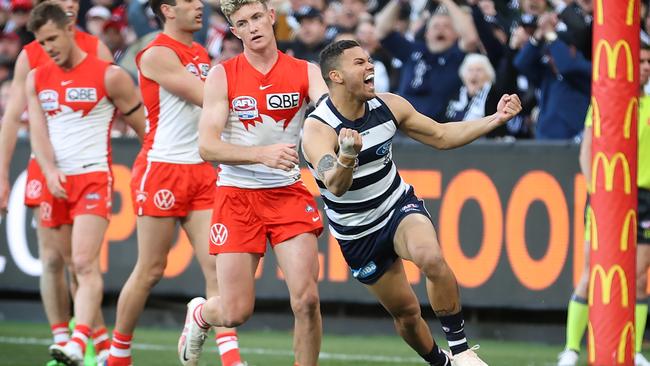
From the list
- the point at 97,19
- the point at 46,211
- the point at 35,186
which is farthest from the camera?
the point at 97,19

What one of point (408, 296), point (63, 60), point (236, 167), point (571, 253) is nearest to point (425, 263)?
point (408, 296)

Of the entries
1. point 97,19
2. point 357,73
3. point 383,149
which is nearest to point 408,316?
point 383,149

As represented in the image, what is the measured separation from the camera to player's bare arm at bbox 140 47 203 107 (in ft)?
31.0

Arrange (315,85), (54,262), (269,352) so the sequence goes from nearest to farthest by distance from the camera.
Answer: (315,85)
(54,262)
(269,352)

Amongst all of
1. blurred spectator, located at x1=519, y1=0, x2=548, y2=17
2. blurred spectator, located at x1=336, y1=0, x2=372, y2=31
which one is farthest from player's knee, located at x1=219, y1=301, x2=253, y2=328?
blurred spectator, located at x1=336, y1=0, x2=372, y2=31

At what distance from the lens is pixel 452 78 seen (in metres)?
14.3

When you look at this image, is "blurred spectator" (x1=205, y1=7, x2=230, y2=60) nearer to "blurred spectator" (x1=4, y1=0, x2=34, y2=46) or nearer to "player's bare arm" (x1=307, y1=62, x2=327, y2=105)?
"blurred spectator" (x1=4, y1=0, x2=34, y2=46)

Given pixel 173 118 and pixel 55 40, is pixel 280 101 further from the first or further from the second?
pixel 55 40

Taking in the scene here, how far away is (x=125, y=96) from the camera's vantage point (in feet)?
34.6

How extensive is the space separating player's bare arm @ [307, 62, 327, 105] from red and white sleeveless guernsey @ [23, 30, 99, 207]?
2.72m

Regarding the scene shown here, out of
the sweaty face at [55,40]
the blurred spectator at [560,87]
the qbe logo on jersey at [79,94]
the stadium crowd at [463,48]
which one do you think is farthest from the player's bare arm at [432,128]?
the blurred spectator at [560,87]

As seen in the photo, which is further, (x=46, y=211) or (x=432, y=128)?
(x=46, y=211)

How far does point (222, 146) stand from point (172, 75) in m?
1.44

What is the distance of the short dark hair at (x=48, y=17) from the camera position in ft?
34.0
